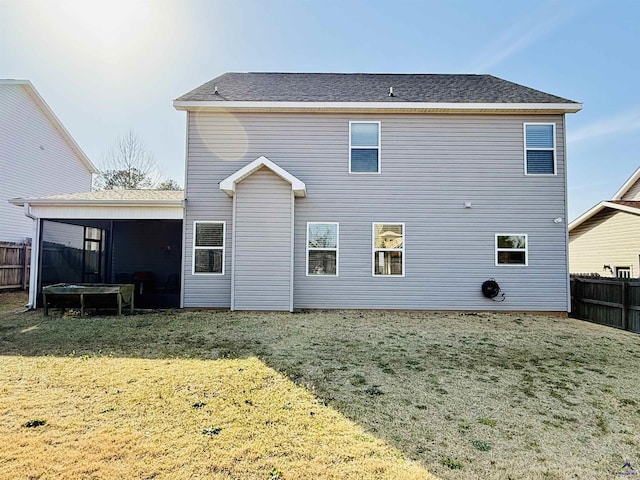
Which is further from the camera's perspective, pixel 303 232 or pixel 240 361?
pixel 303 232

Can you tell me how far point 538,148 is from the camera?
377 inches

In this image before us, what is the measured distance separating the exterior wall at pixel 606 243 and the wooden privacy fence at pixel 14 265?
72.9 ft

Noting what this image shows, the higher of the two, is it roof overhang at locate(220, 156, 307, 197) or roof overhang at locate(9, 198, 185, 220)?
roof overhang at locate(220, 156, 307, 197)

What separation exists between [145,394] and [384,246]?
694cm

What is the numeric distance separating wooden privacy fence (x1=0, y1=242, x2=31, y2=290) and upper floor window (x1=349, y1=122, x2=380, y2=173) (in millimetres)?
12568

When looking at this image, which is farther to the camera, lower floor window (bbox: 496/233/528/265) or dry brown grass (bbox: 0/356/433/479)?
lower floor window (bbox: 496/233/528/265)

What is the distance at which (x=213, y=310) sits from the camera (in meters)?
9.16

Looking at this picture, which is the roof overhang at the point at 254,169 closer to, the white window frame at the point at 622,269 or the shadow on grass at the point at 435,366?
the shadow on grass at the point at 435,366

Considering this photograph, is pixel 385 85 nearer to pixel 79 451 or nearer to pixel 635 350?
pixel 635 350

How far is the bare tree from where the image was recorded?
79.1 ft

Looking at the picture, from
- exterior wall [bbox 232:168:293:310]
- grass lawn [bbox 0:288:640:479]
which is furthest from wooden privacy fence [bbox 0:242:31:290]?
exterior wall [bbox 232:168:293:310]

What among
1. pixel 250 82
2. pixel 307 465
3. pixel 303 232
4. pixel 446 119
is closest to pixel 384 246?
pixel 303 232

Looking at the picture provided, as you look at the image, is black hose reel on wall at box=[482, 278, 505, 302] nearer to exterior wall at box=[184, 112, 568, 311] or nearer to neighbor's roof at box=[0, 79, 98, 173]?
exterior wall at box=[184, 112, 568, 311]

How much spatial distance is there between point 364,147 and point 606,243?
11.2m
